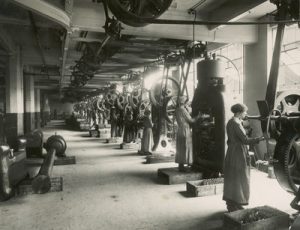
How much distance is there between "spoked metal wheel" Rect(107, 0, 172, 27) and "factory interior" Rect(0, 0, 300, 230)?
1cm

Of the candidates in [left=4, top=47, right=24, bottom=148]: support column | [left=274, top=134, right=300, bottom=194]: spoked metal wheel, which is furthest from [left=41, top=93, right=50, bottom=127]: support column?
[left=274, top=134, right=300, bottom=194]: spoked metal wheel

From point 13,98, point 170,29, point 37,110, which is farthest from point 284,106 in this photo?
point 37,110

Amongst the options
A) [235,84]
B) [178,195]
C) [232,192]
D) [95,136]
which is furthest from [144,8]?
[95,136]

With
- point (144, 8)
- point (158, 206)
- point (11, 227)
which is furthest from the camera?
point (158, 206)

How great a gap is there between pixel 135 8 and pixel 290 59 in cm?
679

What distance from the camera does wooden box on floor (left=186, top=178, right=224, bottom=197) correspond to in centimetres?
488

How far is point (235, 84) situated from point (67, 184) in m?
7.06

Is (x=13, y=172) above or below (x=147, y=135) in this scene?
below

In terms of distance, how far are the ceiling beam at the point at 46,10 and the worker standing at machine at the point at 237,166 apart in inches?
107

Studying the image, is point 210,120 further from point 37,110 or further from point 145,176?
point 37,110

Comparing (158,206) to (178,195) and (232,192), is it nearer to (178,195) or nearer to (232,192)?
(178,195)

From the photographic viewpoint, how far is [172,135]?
31.6ft

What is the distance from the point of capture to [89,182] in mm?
6039

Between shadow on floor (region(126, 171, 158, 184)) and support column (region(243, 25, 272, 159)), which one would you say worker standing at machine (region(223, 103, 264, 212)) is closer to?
shadow on floor (region(126, 171, 158, 184))
